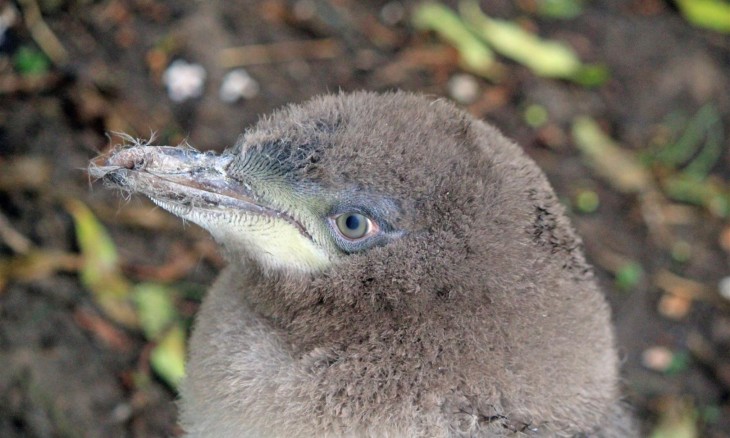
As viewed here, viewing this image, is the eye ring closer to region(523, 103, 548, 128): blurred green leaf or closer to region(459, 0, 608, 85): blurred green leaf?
region(523, 103, 548, 128): blurred green leaf

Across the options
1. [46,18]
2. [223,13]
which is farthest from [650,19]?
[46,18]

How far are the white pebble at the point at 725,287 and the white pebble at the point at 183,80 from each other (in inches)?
109

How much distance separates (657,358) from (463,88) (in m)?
1.73

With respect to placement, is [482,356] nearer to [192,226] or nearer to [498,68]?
[192,226]

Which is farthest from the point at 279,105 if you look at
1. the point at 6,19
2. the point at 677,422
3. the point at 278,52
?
the point at 677,422

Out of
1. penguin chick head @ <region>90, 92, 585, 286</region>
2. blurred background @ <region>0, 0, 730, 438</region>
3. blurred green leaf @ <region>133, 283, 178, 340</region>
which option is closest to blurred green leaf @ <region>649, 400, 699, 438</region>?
blurred background @ <region>0, 0, 730, 438</region>

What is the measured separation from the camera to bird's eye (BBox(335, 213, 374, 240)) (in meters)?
2.22

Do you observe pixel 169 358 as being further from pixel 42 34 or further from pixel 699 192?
pixel 699 192

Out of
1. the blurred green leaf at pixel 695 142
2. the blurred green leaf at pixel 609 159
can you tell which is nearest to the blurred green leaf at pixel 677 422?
the blurred green leaf at pixel 609 159

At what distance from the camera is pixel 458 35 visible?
4.79 m

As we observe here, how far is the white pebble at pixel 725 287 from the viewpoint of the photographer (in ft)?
13.7

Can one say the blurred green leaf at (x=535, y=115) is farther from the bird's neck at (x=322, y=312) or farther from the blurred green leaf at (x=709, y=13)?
the bird's neck at (x=322, y=312)

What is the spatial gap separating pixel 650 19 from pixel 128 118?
9.96 ft

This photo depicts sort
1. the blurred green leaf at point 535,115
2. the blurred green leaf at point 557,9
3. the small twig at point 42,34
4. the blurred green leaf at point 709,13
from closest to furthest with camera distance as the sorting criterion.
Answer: the small twig at point 42,34
the blurred green leaf at point 535,115
the blurred green leaf at point 709,13
the blurred green leaf at point 557,9
